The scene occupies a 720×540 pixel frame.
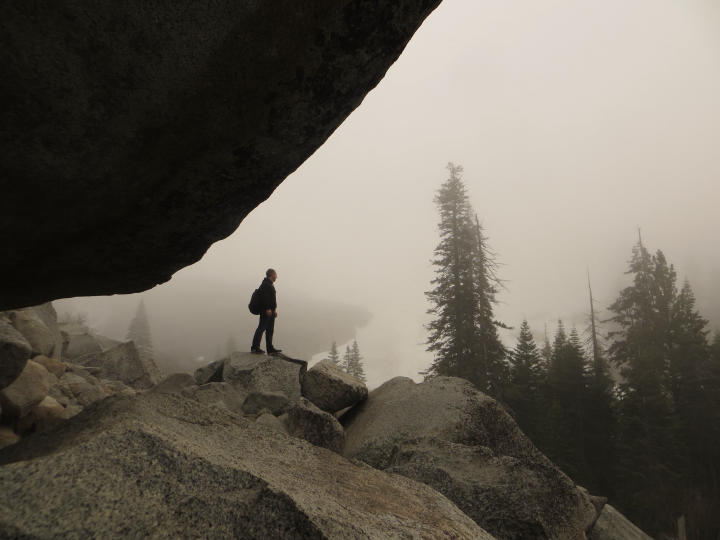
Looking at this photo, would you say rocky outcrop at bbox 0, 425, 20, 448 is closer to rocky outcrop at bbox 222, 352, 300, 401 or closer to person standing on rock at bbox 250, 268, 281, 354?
rocky outcrop at bbox 222, 352, 300, 401

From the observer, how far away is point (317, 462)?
161 inches

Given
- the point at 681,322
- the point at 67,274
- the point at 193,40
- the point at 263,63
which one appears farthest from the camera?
the point at 681,322

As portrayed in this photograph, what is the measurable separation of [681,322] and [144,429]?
48405 millimetres

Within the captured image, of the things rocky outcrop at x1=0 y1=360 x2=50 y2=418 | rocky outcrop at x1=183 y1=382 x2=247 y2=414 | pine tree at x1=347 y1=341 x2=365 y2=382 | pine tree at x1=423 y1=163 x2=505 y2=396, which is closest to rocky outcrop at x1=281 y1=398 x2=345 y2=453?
rocky outcrop at x1=183 y1=382 x2=247 y2=414

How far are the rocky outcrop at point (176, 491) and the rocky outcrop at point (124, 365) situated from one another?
10.3 meters

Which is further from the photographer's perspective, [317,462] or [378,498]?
[317,462]

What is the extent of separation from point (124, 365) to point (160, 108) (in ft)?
41.8

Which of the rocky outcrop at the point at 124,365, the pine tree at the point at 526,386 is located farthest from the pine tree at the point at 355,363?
the rocky outcrop at the point at 124,365

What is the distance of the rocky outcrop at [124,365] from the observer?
12750 millimetres

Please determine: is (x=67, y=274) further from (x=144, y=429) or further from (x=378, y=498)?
(x=378, y=498)

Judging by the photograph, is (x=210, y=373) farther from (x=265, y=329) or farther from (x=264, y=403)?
(x=264, y=403)

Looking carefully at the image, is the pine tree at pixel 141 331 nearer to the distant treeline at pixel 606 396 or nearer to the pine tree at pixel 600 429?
the distant treeline at pixel 606 396

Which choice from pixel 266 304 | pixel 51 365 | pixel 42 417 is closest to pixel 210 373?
pixel 266 304

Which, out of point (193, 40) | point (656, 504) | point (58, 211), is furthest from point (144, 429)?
point (656, 504)
